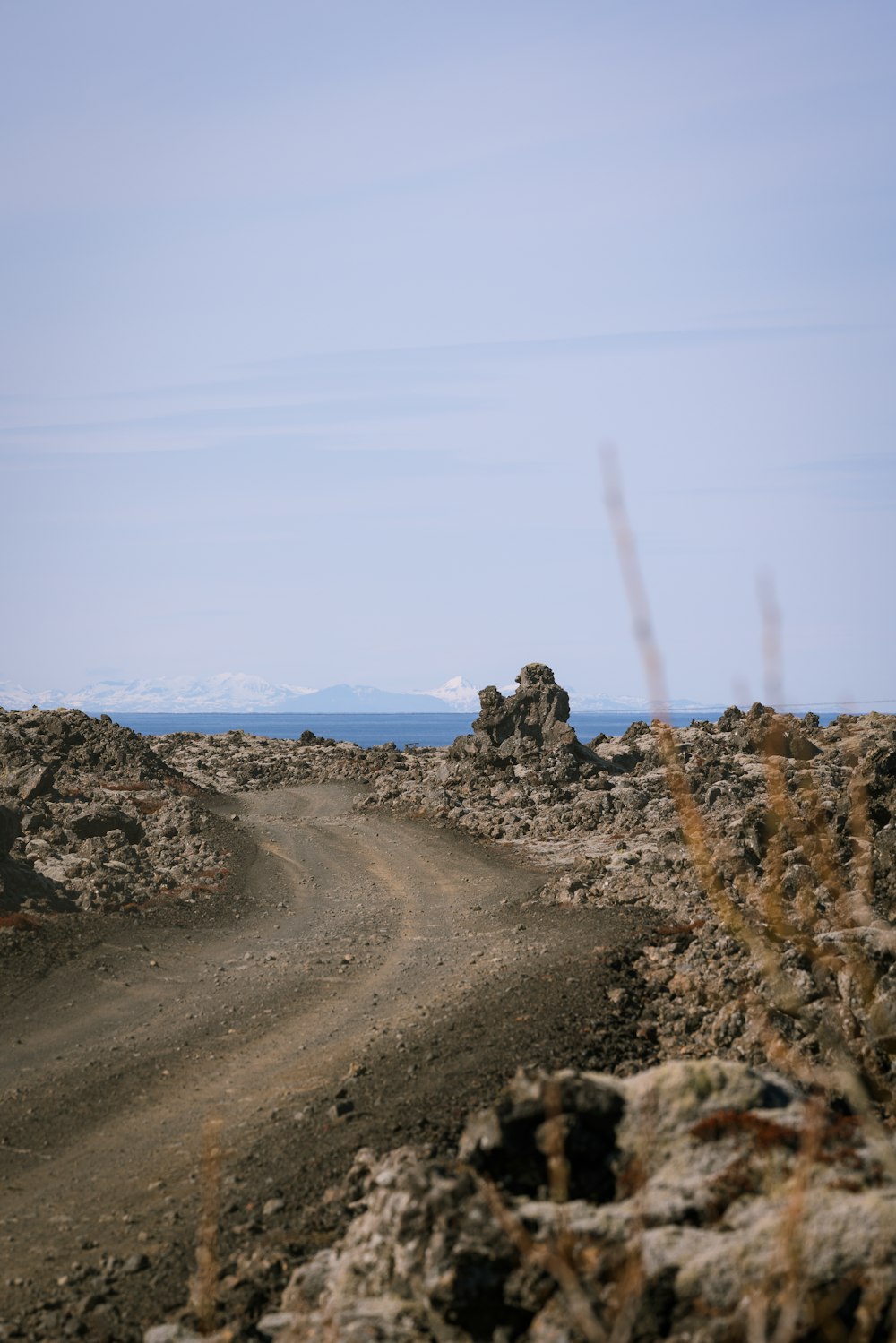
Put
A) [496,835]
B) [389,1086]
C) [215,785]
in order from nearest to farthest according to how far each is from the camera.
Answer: [389,1086] < [496,835] < [215,785]

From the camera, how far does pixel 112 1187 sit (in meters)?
14.7

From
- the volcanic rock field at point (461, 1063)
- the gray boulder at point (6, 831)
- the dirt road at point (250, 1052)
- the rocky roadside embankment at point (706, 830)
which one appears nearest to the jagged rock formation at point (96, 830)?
the gray boulder at point (6, 831)

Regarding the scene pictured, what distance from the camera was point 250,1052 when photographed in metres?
19.6

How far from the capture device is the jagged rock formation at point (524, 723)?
166 ft

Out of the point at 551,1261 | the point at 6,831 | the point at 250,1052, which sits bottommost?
the point at 250,1052

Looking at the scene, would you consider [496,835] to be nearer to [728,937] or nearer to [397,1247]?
[728,937]

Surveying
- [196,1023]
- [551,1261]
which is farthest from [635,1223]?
[196,1023]

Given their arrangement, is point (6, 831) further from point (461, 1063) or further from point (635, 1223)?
point (635, 1223)

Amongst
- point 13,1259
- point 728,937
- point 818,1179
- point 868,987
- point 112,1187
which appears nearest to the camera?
point 818,1179

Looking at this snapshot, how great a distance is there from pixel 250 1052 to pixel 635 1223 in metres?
13.4

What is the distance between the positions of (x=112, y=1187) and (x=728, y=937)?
39.3 feet

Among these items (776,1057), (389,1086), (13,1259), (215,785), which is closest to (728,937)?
(776,1057)

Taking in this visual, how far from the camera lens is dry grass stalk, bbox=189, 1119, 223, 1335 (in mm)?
8664

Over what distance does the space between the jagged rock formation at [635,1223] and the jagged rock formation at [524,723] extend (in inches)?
1595
